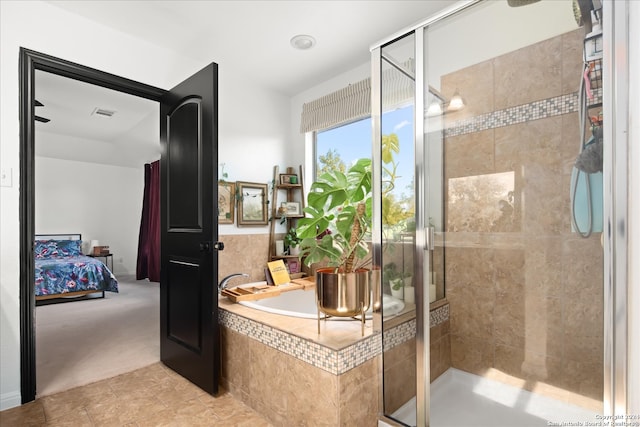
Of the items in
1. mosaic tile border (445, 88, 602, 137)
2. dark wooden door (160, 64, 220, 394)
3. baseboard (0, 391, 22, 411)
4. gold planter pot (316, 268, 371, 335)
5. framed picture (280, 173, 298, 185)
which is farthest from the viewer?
framed picture (280, 173, 298, 185)

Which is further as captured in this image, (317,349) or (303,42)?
(303,42)

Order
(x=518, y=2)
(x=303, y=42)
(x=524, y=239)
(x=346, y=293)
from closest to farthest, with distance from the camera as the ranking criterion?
(x=518, y=2), (x=524, y=239), (x=346, y=293), (x=303, y=42)

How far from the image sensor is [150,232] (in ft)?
20.9

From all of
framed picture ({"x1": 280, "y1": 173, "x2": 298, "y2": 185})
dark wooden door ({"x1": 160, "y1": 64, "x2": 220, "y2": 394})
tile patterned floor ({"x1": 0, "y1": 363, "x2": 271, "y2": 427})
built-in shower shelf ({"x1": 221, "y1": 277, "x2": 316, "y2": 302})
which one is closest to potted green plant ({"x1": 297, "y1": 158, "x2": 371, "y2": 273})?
dark wooden door ({"x1": 160, "y1": 64, "x2": 220, "y2": 394})

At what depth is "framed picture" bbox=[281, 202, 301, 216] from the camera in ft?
10.8

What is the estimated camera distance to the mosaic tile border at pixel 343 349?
149 centimetres

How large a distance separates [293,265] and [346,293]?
5.30ft

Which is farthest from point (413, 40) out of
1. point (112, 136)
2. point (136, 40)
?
point (112, 136)

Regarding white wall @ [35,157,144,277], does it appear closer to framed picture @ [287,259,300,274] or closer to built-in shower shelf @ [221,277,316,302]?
framed picture @ [287,259,300,274]

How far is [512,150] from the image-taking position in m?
1.42

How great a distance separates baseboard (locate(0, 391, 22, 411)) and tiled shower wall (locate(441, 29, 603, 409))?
245 cm

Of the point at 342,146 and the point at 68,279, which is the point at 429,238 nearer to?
the point at 342,146

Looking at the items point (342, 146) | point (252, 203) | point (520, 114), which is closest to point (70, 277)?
point (252, 203)

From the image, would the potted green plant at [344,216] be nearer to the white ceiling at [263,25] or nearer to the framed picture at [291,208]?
the white ceiling at [263,25]
